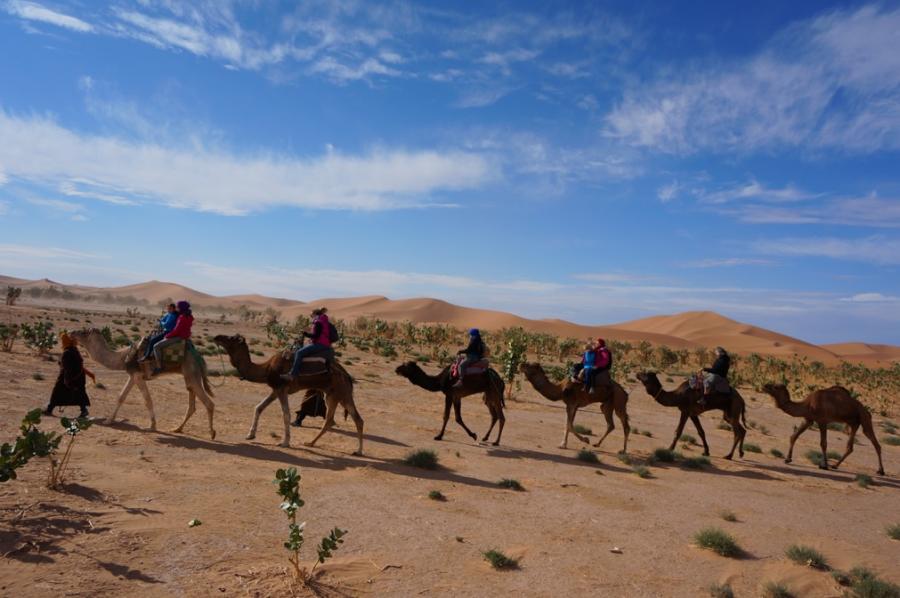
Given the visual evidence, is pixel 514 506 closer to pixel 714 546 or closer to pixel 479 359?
pixel 714 546

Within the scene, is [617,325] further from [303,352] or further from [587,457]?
[303,352]

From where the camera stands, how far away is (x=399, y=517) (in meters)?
7.95

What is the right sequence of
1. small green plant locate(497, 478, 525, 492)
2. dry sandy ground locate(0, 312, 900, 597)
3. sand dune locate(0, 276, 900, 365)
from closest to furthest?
dry sandy ground locate(0, 312, 900, 597) < small green plant locate(497, 478, 525, 492) < sand dune locate(0, 276, 900, 365)

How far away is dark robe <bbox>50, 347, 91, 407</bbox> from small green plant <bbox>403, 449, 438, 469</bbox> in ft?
20.1

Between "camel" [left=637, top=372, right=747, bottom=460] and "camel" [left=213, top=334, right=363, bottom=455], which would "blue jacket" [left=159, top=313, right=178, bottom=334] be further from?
"camel" [left=637, top=372, right=747, bottom=460]

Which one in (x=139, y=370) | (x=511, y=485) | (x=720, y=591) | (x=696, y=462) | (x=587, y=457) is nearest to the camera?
(x=720, y=591)

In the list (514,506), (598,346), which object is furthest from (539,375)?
(514,506)

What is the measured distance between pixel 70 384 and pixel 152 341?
1.70m

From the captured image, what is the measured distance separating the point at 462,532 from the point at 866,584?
14.4 feet

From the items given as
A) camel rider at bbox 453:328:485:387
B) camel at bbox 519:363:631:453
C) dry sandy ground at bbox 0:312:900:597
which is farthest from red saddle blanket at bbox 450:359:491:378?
dry sandy ground at bbox 0:312:900:597

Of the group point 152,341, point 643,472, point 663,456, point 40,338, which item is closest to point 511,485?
point 643,472

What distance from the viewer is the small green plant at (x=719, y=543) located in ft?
25.0

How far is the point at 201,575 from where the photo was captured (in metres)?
5.70

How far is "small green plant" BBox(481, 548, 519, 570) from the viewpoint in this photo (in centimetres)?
659
